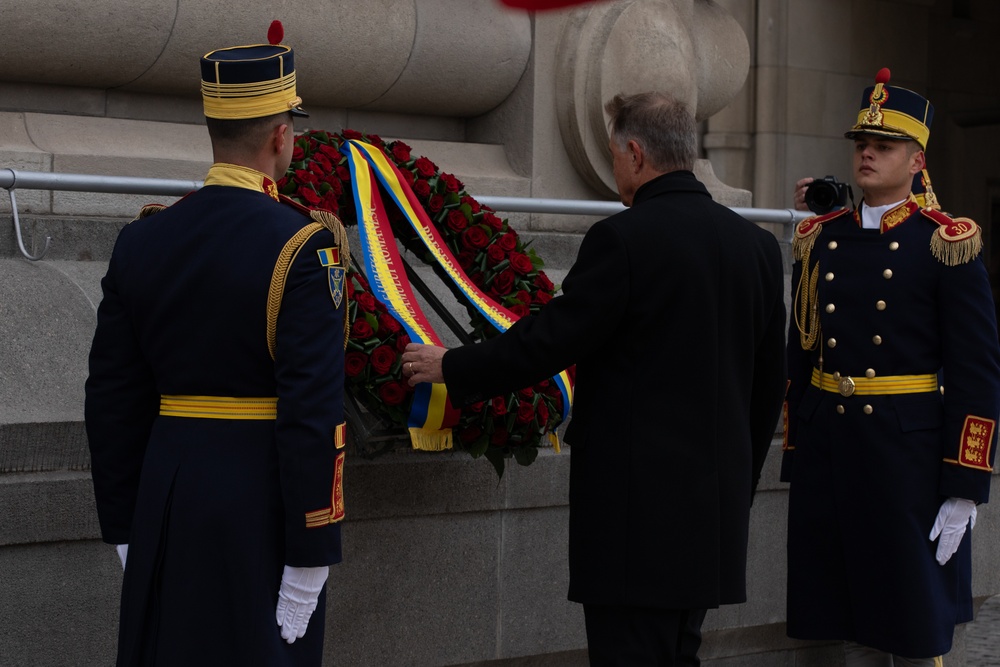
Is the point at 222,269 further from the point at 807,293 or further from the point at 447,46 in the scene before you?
the point at 447,46

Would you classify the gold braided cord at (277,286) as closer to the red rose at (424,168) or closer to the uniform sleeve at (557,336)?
the uniform sleeve at (557,336)

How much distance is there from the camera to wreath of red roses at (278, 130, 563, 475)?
3.96 meters

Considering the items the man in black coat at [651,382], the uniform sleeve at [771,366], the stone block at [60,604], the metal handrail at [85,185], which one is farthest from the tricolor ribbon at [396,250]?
the stone block at [60,604]

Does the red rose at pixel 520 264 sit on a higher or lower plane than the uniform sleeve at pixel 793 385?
higher

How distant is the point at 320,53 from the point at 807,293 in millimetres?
2009

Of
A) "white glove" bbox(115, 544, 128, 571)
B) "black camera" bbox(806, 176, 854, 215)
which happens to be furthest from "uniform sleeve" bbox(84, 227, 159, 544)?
"black camera" bbox(806, 176, 854, 215)

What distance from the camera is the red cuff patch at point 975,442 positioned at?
452cm

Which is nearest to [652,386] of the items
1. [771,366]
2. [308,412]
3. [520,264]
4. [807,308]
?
[771,366]

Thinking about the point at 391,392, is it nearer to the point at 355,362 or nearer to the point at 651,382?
the point at 355,362

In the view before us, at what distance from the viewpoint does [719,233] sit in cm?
376

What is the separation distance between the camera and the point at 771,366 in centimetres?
398

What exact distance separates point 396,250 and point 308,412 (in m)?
1.17

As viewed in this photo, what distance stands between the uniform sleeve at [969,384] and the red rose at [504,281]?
1328 millimetres

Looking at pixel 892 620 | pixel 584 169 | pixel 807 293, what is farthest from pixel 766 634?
pixel 584 169
